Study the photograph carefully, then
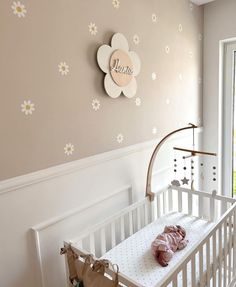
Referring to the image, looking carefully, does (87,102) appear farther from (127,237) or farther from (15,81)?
(127,237)

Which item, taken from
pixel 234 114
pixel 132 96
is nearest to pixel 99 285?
pixel 132 96

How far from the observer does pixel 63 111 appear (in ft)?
4.43

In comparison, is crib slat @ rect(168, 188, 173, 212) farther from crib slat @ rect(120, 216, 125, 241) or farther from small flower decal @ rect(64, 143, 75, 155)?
small flower decal @ rect(64, 143, 75, 155)

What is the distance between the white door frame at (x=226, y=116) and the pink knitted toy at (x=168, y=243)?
1168 millimetres

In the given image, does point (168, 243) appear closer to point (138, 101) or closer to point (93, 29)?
point (138, 101)

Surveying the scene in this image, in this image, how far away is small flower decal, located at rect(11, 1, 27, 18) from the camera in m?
1.12

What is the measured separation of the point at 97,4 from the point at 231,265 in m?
1.79

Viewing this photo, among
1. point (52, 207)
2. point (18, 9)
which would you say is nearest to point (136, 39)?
point (18, 9)

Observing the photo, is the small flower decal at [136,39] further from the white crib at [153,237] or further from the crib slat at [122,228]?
the crib slat at [122,228]

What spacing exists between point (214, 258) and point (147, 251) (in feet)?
1.19

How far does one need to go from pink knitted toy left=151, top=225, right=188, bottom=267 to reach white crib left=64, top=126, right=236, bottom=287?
0.04m

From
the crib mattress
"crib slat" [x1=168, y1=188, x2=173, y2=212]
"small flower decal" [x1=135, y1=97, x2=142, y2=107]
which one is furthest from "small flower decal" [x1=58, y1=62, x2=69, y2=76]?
"crib slat" [x1=168, y1=188, x2=173, y2=212]

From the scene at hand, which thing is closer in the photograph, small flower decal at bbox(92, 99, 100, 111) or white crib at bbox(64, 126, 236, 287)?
white crib at bbox(64, 126, 236, 287)

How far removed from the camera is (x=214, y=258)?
1.38 m
